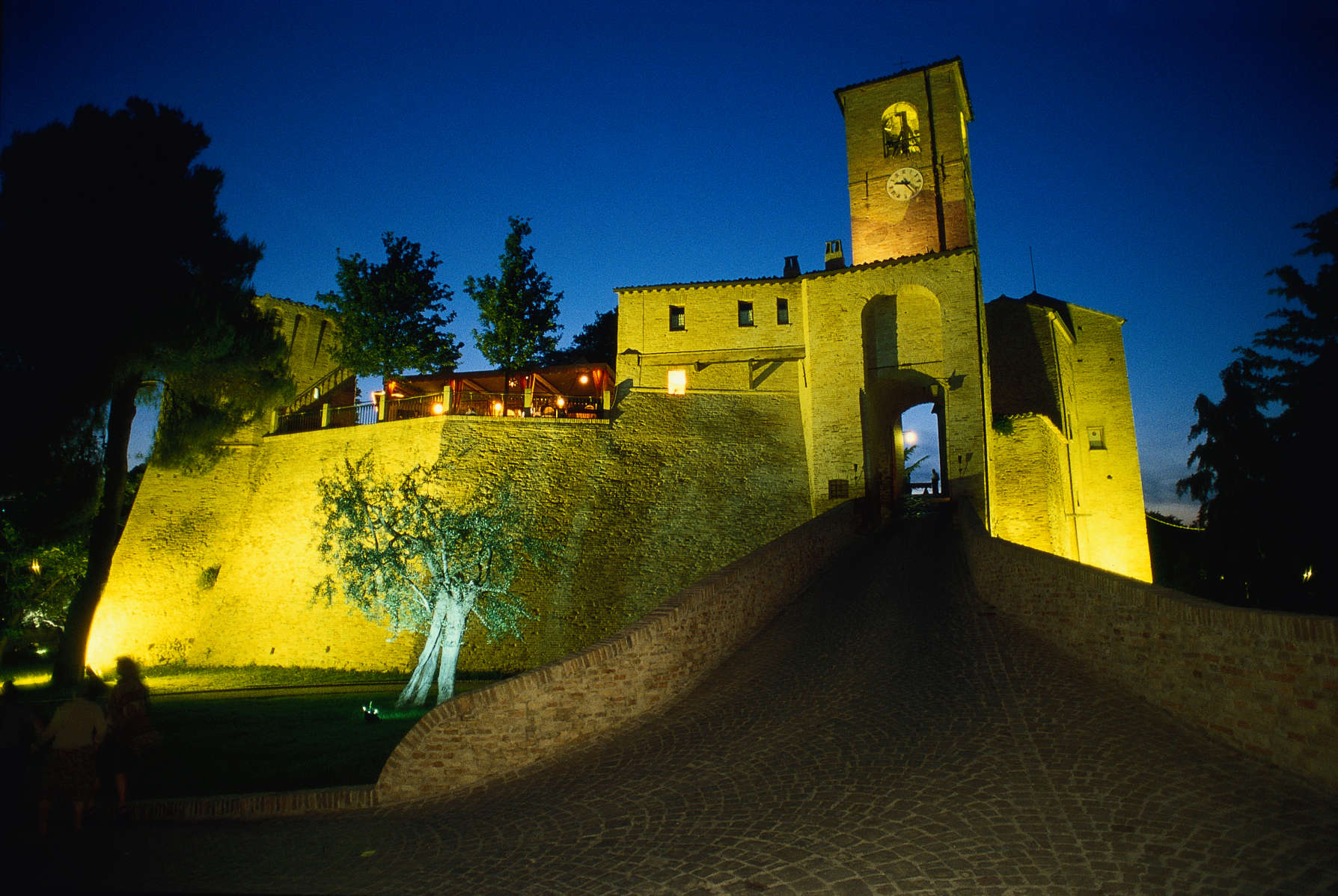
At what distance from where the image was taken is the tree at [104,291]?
1506 centimetres

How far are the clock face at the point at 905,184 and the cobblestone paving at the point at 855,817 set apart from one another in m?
20.5

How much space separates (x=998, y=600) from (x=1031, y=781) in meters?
5.89

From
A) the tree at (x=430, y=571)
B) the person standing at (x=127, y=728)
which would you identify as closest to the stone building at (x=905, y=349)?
the tree at (x=430, y=571)

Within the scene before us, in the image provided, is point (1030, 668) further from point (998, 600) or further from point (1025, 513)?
point (1025, 513)

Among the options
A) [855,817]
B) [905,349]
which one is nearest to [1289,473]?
[905,349]

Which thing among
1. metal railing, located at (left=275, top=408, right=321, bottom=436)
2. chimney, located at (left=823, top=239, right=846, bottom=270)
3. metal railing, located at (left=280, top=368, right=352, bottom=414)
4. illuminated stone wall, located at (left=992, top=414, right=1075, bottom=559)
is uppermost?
chimney, located at (left=823, top=239, right=846, bottom=270)

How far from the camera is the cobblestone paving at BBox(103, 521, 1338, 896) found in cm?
447

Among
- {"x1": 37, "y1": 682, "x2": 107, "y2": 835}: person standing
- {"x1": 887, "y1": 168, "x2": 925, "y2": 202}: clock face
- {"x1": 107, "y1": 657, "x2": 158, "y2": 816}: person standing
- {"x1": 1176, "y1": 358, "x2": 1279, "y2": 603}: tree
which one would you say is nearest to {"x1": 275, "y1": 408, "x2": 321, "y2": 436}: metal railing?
{"x1": 107, "y1": 657, "x2": 158, "y2": 816}: person standing

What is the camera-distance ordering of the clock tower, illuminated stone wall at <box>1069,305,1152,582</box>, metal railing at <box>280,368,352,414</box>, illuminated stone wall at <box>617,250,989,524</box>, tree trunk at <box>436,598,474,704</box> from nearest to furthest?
tree trunk at <box>436,598,474,704</box>
illuminated stone wall at <box>617,250,989,524</box>
the clock tower
metal railing at <box>280,368,352,414</box>
illuminated stone wall at <box>1069,305,1152,582</box>

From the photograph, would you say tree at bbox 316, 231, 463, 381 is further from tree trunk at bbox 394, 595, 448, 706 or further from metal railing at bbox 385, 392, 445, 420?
tree trunk at bbox 394, 595, 448, 706

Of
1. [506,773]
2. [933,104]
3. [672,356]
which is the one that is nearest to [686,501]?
[672,356]

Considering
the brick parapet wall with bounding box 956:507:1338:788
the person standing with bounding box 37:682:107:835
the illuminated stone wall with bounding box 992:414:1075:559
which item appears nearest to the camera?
the brick parapet wall with bounding box 956:507:1338:788

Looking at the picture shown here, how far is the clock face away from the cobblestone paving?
806 inches

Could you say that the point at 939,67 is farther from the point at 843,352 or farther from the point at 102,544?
the point at 102,544
